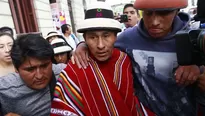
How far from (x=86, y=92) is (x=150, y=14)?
0.61 m

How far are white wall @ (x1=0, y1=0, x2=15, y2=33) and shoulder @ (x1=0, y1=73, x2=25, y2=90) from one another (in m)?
3.32

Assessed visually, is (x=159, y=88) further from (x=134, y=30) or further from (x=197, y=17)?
(x=197, y=17)

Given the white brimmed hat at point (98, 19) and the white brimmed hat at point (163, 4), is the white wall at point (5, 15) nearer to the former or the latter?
the white brimmed hat at point (98, 19)

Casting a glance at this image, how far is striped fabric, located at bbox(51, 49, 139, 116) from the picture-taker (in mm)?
1288

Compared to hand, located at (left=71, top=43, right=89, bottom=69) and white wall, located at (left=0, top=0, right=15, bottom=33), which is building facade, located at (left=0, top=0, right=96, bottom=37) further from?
hand, located at (left=71, top=43, right=89, bottom=69)

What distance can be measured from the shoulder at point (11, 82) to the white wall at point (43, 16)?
213 inches

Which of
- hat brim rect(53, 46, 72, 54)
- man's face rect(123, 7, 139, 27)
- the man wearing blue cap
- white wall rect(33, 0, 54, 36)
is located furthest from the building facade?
the man wearing blue cap

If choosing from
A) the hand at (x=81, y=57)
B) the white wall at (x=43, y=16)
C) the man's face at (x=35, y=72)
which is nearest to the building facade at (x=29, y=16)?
the white wall at (x=43, y=16)

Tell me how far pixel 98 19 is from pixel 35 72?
1.83 ft

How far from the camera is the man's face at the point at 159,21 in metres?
1.30

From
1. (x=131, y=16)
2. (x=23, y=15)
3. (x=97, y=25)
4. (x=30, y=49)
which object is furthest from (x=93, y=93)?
(x=23, y=15)

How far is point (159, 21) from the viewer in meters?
1.31

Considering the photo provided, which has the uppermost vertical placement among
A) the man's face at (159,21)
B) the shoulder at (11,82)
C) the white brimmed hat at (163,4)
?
the white brimmed hat at (163,4)

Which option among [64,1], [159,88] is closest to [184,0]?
[159,88]
